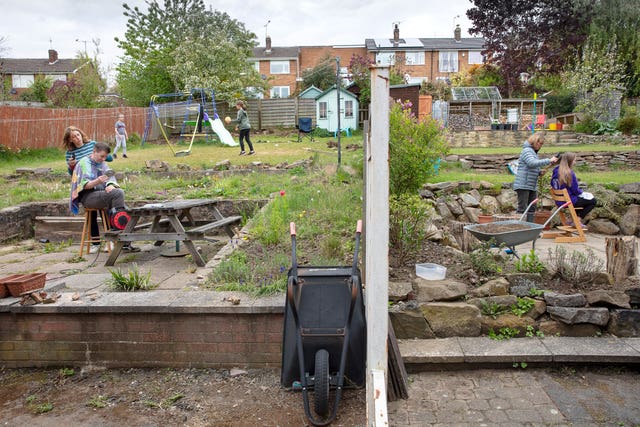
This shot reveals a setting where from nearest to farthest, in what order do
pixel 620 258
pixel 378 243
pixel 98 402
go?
pixel 378 243
pixel 98 402
pixel 620 258

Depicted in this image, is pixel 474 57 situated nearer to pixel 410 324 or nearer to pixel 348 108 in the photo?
pixel 348 108

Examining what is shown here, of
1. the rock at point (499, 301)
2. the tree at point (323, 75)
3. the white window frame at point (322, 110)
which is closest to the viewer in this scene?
the rock at point (499, 301)

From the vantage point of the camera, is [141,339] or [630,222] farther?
[630,222]

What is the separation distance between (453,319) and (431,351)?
1.25 feet

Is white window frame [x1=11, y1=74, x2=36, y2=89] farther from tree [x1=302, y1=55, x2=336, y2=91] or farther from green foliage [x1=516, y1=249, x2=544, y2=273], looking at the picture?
green foliage [x1=516, y1=249, x2=544, y2=273]

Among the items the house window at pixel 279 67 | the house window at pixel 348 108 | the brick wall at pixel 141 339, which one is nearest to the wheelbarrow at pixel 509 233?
the brick wall at pixel 141 339

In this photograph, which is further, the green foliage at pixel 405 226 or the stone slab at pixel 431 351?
the green foliage at pixel 405 226

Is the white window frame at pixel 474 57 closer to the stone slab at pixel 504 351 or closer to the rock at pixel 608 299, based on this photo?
the rock at pixel 608 299

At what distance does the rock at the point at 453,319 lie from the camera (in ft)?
13.0

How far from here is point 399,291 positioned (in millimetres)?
4055

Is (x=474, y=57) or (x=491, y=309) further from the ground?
(x=474, y=57)

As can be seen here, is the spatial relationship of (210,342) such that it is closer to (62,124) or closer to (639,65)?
(62,124)

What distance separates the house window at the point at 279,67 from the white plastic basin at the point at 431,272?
3874 cm

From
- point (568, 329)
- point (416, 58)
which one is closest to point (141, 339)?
point (568, 329)
